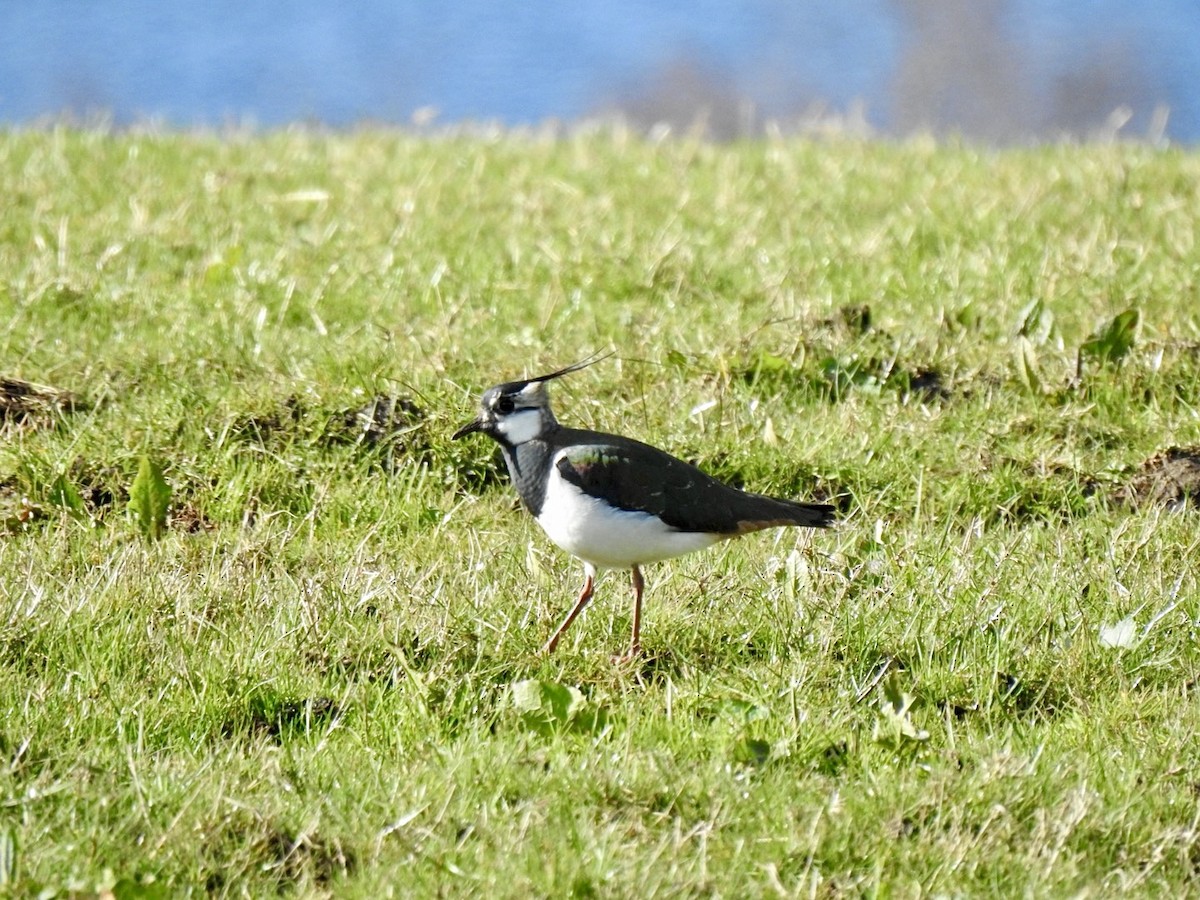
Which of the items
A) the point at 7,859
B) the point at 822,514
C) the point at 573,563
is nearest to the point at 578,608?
the point at 573,563

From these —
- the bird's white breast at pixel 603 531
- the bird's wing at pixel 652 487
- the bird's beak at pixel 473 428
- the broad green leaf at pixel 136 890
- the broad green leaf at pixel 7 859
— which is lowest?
the broad green leaf at pixel 136 890

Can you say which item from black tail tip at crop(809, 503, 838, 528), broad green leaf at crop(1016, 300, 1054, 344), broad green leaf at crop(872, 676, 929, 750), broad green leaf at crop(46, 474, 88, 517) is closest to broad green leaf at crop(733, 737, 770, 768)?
broad green leaf at crop(872, 676, 929, 750)

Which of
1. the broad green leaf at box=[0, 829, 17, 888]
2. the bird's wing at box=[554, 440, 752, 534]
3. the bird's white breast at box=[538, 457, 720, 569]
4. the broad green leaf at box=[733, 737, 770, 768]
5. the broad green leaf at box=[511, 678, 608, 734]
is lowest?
the broad green leaf at box=[0, 829, 17, 888]

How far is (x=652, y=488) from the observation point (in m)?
Result: 4.87

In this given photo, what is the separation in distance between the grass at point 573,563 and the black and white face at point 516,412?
48 cm

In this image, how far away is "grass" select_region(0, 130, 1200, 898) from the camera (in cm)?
380

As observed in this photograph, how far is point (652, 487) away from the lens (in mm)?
4875

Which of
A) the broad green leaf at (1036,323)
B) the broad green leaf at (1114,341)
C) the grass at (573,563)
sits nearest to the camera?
the grass at (573,563)

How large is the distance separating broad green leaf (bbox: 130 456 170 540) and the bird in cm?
126

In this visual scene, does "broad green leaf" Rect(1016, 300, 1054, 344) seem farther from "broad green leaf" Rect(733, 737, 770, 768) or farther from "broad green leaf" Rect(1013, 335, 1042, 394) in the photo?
"broad green leaf" Rect(733, 737, 770, 768)

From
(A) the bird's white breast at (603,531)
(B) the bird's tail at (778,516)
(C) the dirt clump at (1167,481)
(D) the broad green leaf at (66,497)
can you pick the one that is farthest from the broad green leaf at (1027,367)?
(D) the broad green leaf at (66,497)

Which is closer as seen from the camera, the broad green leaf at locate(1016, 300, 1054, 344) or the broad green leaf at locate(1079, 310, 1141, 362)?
the broad green leaf at locate(1079, 310, 1141, 362)

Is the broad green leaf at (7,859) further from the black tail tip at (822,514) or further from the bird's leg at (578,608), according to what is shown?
the black tail tip at (822,514)

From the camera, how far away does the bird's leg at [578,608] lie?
4.75m
